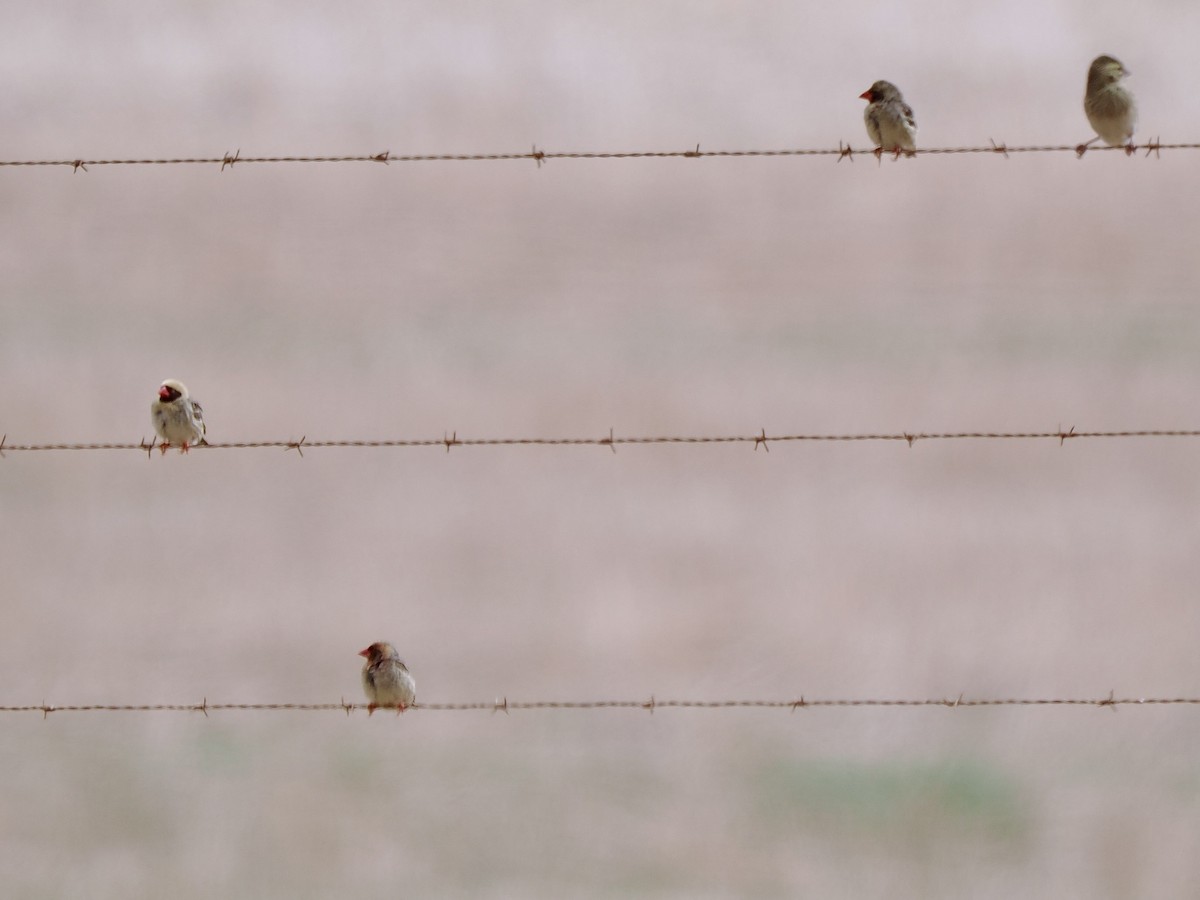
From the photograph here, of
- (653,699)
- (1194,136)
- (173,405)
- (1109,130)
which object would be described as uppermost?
(1194,136)

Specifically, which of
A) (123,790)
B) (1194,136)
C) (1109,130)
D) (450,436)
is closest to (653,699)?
(450,436)

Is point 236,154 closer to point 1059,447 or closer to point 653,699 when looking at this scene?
point 653,699

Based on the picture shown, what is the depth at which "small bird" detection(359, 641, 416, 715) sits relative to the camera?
415cm

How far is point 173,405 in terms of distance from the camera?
165 inches

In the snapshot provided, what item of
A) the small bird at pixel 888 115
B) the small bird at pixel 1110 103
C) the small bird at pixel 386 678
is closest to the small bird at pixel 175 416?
the small bird at pixel 386 678

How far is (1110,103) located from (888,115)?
60 centimetres

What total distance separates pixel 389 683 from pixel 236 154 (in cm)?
202

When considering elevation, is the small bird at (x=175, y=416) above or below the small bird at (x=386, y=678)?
above

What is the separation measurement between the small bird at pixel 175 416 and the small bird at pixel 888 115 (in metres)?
2.09

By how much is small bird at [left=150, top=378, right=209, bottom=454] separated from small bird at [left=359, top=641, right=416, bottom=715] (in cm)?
79

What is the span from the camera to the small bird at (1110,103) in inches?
161

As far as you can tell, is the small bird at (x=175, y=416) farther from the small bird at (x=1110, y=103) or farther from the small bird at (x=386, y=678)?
the small bird at (x=1110, y=103)

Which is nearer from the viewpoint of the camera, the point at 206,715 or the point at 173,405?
the point at 173,405

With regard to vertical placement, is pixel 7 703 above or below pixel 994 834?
above
